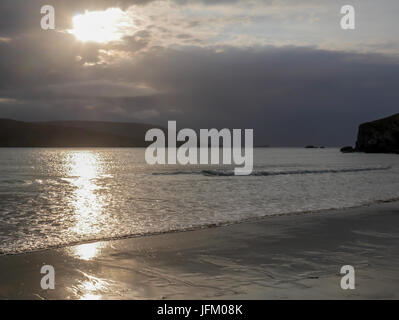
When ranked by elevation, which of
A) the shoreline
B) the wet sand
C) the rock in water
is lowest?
the wet sand

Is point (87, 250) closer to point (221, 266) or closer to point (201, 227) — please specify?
point (221, 266)

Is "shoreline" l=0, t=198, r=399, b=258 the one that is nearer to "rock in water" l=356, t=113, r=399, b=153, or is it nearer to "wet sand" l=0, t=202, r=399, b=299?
"wet sand" l=0, t=202, r=399, b=299

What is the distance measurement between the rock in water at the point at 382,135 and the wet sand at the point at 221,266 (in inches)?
5016

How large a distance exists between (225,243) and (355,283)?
390 cm

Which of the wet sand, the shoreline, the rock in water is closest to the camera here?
the wet sand

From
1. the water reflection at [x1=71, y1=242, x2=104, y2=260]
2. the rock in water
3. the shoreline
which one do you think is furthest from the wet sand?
the rock in water

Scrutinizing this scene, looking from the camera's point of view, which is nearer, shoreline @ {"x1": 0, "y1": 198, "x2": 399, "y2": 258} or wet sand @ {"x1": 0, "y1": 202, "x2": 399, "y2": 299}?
wet sand @ {"x1": 0, "y1": 202, "x2": 399, "y2": 299}

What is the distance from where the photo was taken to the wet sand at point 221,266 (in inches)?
233

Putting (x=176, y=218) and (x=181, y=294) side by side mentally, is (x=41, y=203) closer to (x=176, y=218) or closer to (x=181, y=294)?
(x=176, y=218)

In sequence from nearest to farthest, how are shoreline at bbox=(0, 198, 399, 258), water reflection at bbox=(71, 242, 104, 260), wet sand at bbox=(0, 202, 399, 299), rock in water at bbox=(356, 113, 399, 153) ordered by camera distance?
1. wet sand at bbox=(0, 202, 399, 299)
2. water reflection at bbox=(71, 242, 104, 260)
3. shoreline at bbox=(0, 198, 399, 258)
4. rock in water at bbox=(356, 113, 399, 153)

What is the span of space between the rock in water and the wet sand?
418 feet

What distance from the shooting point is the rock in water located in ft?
407

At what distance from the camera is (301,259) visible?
793cm
